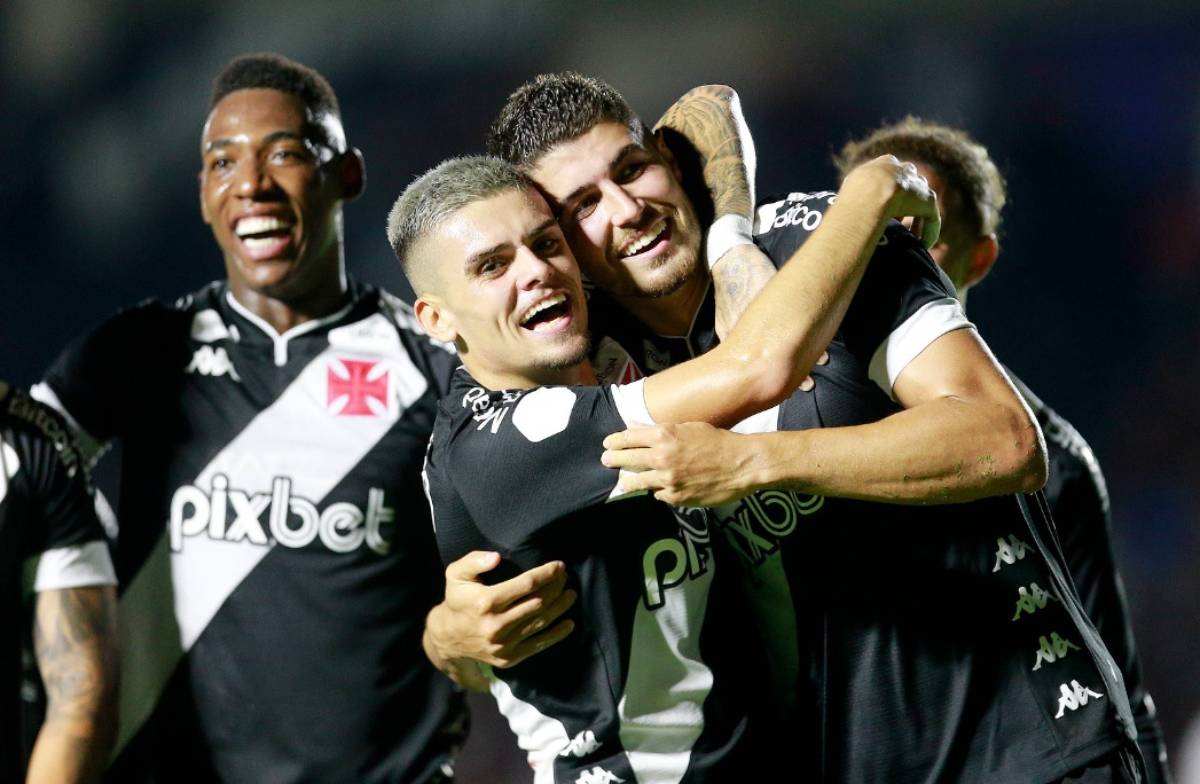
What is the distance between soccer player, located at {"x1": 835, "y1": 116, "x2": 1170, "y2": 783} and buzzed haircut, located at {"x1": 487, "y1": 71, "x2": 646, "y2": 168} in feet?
3.62

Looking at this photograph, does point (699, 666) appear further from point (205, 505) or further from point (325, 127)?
point (325, 127)

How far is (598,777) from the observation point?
245 centimetres

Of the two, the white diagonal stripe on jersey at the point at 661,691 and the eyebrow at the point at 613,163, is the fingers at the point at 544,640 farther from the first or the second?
the eyebrow at the point at 613,163

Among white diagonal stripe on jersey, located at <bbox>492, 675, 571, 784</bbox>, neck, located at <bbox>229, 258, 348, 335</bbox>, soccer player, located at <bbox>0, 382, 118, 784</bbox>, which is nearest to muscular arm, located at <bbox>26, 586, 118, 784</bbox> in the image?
soccer player, located at <bbox>0, 382, 118, 784</bbox>

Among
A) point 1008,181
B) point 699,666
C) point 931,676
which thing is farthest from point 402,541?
point 1008,181

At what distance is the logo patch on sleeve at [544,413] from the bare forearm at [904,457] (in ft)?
1.11

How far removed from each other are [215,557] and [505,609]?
1209 millimetres

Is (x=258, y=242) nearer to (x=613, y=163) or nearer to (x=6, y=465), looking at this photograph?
(x=6, y=465)

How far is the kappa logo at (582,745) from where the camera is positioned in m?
2.45

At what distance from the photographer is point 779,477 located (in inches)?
83.4

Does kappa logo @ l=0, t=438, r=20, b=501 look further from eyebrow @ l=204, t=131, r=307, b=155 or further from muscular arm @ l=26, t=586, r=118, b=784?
eyebrow @ l=204, t=131, r=307, b=155

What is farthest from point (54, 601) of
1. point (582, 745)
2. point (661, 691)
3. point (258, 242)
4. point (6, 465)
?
point (661, 691)

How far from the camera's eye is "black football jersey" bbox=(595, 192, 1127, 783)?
234 centimetres

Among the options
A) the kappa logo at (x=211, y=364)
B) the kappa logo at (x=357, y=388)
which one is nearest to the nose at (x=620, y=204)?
the kappa logo at (x=357, y=388)
